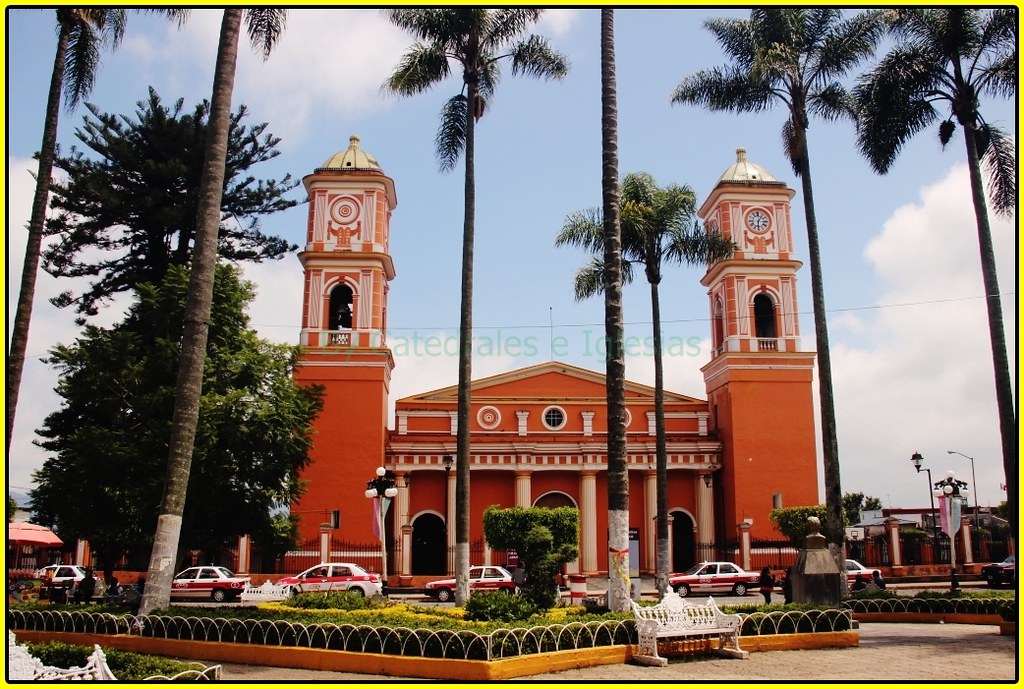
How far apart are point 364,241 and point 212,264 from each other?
741 inches

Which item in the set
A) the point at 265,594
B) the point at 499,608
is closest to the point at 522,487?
the point at 265,594

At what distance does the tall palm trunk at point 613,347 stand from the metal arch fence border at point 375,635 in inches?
53.3

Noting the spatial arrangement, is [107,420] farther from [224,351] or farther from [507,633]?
[507,633]

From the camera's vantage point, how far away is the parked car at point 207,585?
2500 cm

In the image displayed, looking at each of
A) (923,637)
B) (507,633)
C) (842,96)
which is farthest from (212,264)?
(842,96)

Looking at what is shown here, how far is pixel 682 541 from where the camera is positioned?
111 ft

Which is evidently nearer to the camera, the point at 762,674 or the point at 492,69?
the point at 762,674

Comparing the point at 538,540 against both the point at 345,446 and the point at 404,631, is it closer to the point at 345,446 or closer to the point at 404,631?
the point at 404,631

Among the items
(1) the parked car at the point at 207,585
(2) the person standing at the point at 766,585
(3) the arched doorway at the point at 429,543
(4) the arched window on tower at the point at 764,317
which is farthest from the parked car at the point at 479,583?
(4) the arched window on tower at the point at 764,317

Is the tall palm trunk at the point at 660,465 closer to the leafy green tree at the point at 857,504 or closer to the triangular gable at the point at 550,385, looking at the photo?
the triangular gable at the point at 550,385

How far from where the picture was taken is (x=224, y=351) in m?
22.2

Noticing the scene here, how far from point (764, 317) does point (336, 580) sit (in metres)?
18.9

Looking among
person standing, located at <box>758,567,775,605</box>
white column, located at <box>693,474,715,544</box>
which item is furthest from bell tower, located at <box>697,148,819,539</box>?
person standing, located at <box>758,567,775,605</box>

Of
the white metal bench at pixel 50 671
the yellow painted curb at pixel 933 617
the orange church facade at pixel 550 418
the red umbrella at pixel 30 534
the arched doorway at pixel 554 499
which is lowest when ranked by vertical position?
the yellow painted curb at pixel 933 617
